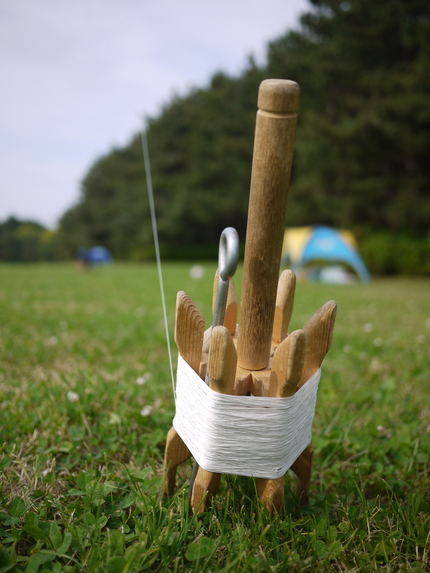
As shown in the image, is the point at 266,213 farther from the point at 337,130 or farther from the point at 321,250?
the point at 337,130

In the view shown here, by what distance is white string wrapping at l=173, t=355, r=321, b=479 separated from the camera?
2.57 feet

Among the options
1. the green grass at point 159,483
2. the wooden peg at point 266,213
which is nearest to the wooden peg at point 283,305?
the wooden peg at point 266,213

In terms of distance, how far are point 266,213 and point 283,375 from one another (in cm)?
31

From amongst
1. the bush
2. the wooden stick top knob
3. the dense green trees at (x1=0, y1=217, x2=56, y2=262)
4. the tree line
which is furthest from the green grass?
the dense green trees at (x1=0, y1=217, x2=56, y2=262)

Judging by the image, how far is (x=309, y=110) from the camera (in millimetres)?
15656

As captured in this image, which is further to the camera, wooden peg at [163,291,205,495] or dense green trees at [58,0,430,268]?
dense green trees at [58,0,430,268]

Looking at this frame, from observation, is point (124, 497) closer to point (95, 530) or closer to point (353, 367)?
point (95, 530)

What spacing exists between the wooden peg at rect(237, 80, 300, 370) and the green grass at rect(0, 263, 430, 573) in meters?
0.35

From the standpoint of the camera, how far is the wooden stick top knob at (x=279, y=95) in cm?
70

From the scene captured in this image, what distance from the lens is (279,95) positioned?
2.29 feet

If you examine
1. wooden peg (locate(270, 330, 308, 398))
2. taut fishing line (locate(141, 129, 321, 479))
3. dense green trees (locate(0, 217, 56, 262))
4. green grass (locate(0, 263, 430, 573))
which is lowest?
dense green trees (locate(0, 217, 56, 262))

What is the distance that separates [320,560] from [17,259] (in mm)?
42676

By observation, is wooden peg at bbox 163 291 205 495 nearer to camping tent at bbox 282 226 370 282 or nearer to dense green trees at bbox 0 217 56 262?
camping tent at bbox 282 226 370 282

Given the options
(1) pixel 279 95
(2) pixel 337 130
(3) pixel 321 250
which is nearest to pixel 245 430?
(1) pixel 279 95
